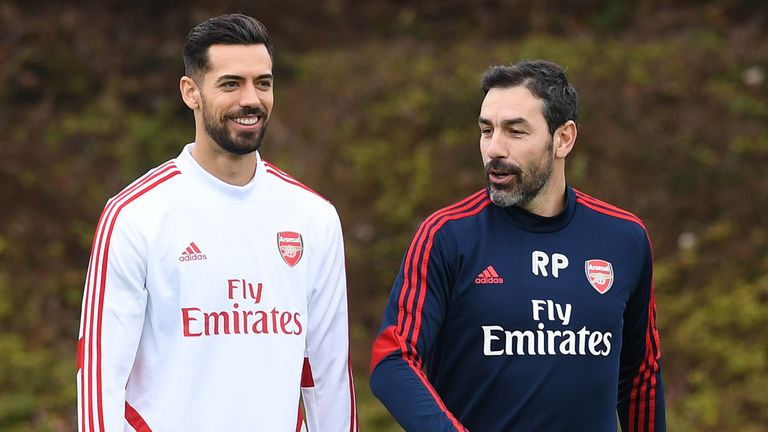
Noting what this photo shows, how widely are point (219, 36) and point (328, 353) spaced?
49.1 inches

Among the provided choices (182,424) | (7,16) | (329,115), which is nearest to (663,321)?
(329,115)

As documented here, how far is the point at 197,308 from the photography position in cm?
438

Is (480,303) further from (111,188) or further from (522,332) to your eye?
(111,188)

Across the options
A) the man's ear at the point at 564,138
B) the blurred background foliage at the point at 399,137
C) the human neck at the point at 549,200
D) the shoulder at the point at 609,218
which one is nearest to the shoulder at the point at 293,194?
the human neck at the point at 549,200

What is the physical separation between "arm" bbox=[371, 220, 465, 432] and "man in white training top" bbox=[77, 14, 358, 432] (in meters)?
0.40

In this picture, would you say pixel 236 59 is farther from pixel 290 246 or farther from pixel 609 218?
pixel 609 218

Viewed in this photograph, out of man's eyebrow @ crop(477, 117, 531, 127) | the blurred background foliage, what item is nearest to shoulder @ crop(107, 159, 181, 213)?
man's eyebrow @ crop(477, 117, 531, 127)

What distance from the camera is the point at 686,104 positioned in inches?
532

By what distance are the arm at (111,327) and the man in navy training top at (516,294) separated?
0.87 m

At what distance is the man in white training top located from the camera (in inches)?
170

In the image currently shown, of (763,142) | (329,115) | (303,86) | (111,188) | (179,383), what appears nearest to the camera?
(179,383)

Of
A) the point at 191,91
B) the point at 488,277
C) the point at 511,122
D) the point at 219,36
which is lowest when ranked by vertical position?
the point at 488,277

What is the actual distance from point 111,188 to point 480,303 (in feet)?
33.2

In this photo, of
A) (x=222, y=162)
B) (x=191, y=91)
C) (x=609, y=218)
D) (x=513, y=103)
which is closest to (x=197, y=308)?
(x=222, y=162)
